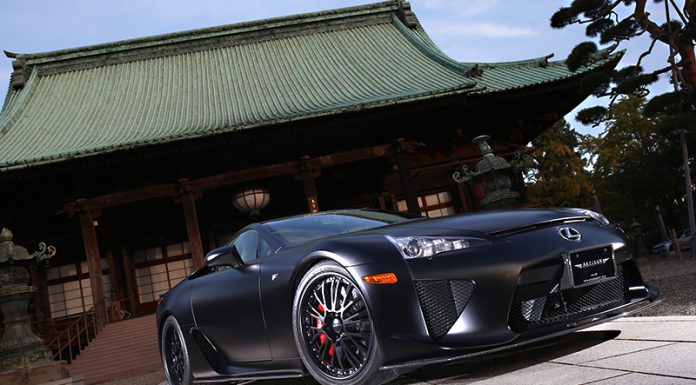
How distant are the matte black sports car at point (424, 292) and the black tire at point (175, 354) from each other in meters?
0.67

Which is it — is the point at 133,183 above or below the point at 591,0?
Result: below

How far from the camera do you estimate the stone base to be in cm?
876

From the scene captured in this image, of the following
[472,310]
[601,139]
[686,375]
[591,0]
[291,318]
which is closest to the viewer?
[686,375]

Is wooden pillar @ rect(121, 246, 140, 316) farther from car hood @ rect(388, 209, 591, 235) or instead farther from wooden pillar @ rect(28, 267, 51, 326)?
car hood @ rect(388, 209, 591, 235)

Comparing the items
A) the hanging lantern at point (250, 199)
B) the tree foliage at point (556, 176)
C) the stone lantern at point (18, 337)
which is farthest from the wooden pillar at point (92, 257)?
the tree foliage at point (556, 176)

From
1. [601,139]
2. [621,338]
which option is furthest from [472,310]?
[601,139]

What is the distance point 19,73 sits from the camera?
17.4 m

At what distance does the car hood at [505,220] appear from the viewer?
9.62 ft

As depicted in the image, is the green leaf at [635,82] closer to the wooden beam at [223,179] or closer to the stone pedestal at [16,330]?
the wooden beam at [223,179]

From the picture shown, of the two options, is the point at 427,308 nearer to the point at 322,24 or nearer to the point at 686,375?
the point at 686,375

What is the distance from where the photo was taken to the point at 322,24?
62.3ft

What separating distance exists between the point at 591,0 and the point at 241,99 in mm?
8146

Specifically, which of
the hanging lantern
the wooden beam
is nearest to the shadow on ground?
the wooden beam

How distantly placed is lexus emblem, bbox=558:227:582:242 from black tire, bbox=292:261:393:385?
97cm
